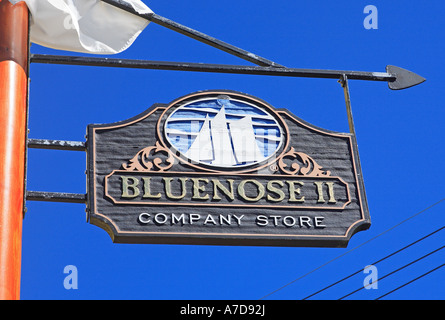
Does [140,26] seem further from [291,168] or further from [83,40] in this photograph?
[291,168]

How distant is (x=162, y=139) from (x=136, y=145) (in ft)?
0.74

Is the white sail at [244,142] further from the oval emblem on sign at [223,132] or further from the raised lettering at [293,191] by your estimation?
the raised lettering at [293,191]

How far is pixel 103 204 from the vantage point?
389 inches

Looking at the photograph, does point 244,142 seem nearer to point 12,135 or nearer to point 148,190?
point 148,190

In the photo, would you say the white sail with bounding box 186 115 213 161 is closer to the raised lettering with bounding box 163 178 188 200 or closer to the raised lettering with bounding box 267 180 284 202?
the raised lettering with bounding box 163 178 188 200

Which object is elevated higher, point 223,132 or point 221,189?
point 223,132

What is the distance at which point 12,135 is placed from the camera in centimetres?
985

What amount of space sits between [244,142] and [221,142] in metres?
0.19

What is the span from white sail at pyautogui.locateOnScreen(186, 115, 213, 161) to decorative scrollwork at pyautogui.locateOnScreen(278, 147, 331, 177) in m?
0.57

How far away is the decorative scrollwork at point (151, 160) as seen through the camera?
10164 millimetres

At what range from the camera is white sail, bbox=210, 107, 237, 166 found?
33.9ft

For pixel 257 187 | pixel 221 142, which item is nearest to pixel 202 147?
pixel 221 142

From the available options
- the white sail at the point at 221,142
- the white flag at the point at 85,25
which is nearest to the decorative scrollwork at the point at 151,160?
the white sail at the point at 221,142
